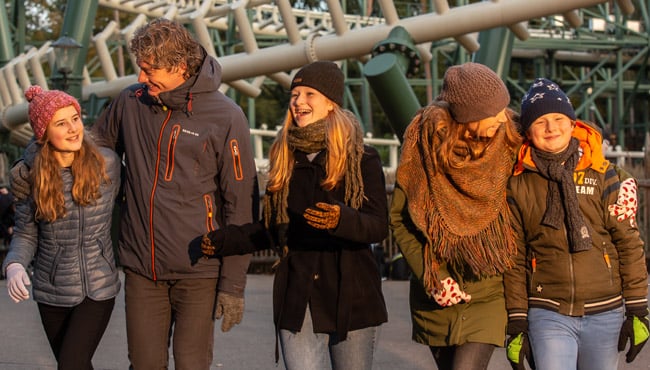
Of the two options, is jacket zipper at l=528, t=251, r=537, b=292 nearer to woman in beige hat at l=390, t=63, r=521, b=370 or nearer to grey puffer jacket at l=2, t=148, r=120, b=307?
woman in beige hat at l=390, t=63, r=521, b=370

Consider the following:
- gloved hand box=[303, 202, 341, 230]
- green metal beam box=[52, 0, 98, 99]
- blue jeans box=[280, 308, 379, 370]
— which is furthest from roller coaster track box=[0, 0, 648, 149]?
gloved hand box=[303, 202, 341, 230]

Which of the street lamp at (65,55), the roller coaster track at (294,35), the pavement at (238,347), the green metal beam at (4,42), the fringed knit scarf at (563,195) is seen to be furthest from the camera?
the green metal beam at (4,42)

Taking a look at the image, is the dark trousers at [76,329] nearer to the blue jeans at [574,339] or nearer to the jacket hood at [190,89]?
the jacket hood at [190,89]

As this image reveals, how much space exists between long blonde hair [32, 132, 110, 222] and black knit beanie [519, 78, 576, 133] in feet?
5.60

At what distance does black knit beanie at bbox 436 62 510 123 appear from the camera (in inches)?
167

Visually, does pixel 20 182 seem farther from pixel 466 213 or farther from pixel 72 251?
pixel 466 213

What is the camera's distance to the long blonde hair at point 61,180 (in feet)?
15.5

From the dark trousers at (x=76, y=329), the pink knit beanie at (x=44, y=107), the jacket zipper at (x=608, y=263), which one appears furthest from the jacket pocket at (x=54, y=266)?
the jacket zipper at (x=608, y=263)

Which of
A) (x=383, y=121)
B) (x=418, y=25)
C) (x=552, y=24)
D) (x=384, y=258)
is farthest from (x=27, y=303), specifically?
(x=383, y=121)

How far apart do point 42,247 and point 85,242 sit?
21 cm

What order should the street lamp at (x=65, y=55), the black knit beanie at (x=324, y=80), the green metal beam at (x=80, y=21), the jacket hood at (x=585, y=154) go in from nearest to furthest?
the jacket hood at (x=585, y=154)
the black knit beanie at (x=324, y=80)
the street lamp at (x=65, y=55)
the green metal beam at (x=80, y=21)

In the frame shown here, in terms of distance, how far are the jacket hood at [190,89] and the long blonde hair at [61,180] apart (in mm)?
406

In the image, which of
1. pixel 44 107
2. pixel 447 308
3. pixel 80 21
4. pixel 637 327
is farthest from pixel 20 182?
pixel 80 21

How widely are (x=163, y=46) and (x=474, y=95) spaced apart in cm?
124
